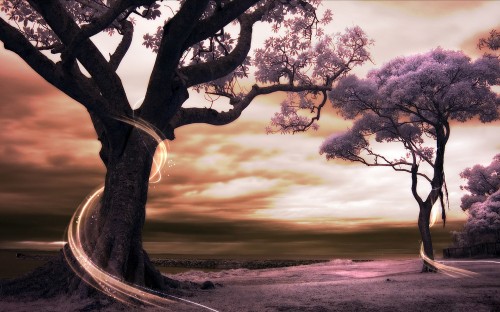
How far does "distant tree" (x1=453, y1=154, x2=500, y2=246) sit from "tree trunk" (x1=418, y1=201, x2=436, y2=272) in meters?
11.5

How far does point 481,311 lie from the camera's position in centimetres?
911

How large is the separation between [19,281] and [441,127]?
52.1ft

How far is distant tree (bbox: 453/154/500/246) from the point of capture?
28.5 m

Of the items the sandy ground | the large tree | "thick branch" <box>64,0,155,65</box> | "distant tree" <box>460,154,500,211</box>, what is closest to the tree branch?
the large tree

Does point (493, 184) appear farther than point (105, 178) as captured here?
Yes

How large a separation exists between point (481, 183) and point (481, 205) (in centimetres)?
558

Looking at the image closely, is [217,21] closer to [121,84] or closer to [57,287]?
[121,84]

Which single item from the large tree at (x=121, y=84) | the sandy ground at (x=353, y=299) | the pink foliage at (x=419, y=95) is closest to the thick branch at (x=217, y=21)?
the large tree at (x=121, y=84)

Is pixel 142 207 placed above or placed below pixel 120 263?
above

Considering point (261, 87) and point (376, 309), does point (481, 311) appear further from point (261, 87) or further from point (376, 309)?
point (261, 87)

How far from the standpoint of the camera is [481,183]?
34219 mm

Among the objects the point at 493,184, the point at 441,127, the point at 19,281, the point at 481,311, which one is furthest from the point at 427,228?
the point at 493,184

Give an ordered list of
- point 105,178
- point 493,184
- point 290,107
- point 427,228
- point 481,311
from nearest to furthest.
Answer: point 481,311 < point 105,178 < point 427,228 < point 290,107 < point 493,184

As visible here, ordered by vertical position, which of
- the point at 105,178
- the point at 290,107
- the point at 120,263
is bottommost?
the point at 120,263
